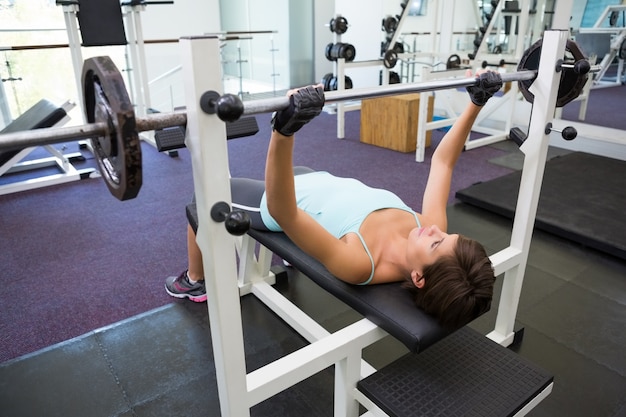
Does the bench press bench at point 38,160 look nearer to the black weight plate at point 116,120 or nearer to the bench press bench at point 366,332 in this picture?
the bench press bench at point 366,332

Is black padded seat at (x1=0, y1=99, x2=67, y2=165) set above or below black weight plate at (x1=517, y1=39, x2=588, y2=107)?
below

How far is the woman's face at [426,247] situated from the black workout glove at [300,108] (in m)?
0.53

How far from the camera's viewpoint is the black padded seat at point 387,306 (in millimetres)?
1146

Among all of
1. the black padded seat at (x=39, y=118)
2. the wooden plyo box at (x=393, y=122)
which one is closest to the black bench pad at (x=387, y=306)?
the black padded seat at (x=39, y=118)

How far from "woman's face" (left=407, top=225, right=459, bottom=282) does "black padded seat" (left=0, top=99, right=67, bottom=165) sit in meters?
2.74

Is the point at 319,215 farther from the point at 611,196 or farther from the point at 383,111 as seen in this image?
the point at 383,111

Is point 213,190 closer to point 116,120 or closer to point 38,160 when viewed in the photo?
point 116,120

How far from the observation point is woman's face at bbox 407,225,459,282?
1230 millimetres

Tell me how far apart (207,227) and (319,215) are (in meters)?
0.68

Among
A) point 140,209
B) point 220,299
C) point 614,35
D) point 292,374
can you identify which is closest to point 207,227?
point 220,299

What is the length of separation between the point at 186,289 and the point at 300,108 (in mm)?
1379

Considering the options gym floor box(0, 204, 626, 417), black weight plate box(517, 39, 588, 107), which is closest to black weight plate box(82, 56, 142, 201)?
gym floor box(0, 204, 626, 417)

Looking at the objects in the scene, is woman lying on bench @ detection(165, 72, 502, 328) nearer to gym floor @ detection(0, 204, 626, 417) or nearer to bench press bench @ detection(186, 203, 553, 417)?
bench press bench @ detection(186, 203, 553, 417)

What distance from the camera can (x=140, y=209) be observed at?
9.98ft
